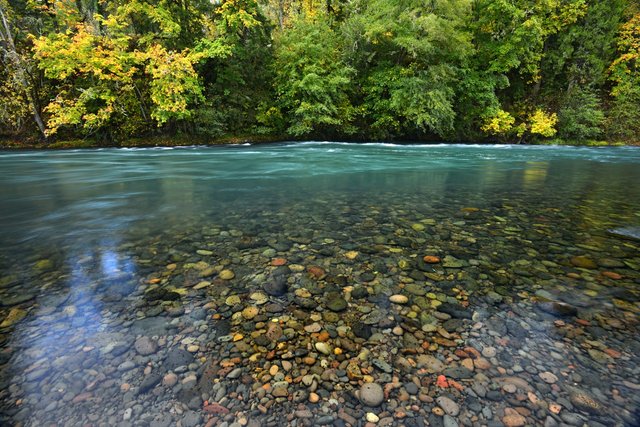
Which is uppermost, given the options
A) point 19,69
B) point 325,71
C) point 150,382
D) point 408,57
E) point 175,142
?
point 408,57

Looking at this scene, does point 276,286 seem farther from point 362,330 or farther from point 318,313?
point 362,330

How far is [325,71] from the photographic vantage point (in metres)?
18.9

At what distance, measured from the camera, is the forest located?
16.8 meters

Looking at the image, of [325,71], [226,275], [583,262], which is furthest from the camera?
[325,71]

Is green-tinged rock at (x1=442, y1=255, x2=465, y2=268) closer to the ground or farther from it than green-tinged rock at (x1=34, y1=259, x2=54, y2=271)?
closer to the ground

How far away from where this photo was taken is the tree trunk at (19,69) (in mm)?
16531

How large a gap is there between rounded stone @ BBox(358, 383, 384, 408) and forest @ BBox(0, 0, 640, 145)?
17693 millimetres

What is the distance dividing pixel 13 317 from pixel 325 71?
62.2ft

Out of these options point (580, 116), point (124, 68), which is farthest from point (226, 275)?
point (580, 116)

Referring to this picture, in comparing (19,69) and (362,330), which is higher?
(19,69)

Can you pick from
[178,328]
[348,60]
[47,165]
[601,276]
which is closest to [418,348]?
[178,328]

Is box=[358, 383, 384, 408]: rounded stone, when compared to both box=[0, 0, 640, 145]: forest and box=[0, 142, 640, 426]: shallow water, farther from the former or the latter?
box=[0, 0, 640, 145]: forest

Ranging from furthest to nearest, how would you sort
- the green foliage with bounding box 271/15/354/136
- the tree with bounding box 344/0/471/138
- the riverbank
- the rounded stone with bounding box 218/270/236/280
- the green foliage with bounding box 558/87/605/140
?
the green foliage with bounding box 558/87/605/140
the green foliage with bounding box 271/15/354/136
the riverbank
the tree with bounding box 344/0/471/138
the rounded stone with bounding box 218/270/236/280

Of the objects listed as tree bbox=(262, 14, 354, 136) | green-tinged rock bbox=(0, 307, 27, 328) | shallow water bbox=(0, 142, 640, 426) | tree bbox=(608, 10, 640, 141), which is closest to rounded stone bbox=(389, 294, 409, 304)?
shallow water bbox=(0, 142, 640, 426)
